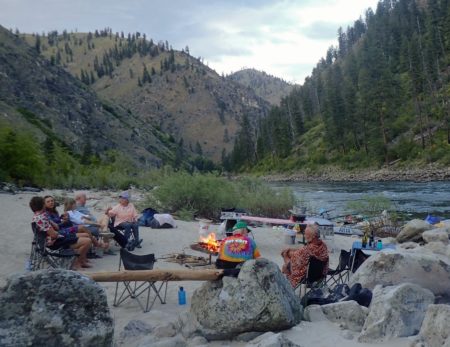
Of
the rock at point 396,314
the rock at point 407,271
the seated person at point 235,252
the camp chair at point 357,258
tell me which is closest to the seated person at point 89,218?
the seated person at point 235,252

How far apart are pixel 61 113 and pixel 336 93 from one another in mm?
45278

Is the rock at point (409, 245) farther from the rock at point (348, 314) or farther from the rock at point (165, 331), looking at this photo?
the rock at point (165, 331)

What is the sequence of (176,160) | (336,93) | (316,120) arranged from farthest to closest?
1. (176,160)
2. (316,120)
3. (336,93)

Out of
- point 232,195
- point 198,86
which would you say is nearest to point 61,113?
point 232,195

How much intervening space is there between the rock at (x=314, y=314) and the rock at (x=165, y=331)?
1614 millimetres

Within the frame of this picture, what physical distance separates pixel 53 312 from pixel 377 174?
4423 centimetres

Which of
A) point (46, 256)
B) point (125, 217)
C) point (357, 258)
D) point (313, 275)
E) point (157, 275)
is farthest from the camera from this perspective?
point (125, 217)

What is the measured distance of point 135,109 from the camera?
168m

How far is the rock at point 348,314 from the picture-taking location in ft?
16.9

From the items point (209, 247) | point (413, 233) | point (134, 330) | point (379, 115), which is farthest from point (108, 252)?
point (379, 115)

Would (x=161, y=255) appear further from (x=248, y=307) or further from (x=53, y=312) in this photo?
(x=53, y=312)

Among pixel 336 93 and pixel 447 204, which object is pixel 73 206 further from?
pixel 336 93

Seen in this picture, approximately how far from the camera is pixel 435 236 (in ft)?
38.3

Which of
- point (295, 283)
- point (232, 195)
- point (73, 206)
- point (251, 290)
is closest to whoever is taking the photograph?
point (251, 290)
